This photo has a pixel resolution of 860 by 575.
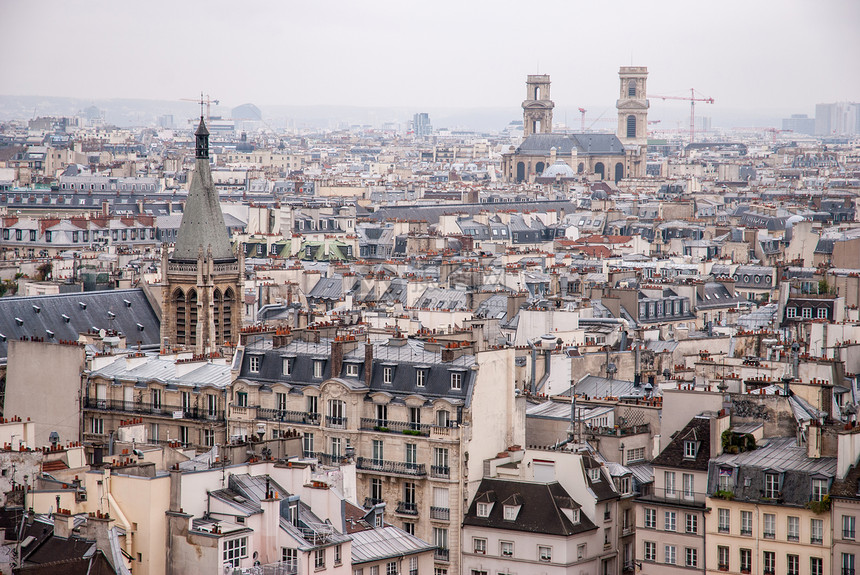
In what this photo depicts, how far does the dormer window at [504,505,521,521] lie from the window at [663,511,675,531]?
320 cm

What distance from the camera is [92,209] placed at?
5428 inches

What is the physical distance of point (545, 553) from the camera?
36.4 m

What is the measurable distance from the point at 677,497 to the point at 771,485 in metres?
2.22

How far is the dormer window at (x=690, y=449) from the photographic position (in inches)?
1425

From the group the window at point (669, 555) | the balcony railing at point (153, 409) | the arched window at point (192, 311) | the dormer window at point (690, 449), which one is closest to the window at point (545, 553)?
the window at point (669, 555)

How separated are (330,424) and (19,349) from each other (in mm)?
11520

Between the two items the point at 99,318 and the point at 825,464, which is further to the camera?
the point at 99,318

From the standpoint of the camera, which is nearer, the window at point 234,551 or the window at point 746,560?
the window at point 234,551

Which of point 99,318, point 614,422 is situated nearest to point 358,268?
point 99,318

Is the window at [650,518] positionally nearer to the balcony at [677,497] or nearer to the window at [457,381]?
the balcony at [677,497]

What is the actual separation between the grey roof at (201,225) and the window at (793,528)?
3231cm

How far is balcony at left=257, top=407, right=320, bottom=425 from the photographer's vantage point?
41062mm

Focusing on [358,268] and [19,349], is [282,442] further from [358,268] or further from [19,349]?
[358,268]

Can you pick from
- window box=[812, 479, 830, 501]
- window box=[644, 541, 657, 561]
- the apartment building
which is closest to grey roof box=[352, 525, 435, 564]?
the apartment building
